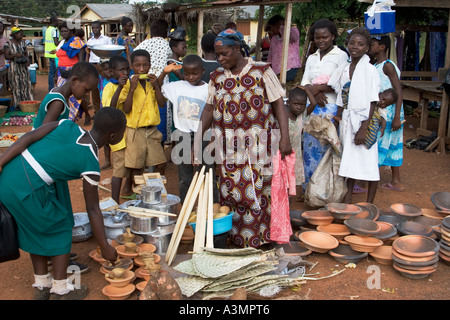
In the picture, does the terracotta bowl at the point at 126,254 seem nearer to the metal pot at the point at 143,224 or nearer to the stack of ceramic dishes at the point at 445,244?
the metal pot at the point at 143,224

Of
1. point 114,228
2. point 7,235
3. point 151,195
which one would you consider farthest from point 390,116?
point 7,235

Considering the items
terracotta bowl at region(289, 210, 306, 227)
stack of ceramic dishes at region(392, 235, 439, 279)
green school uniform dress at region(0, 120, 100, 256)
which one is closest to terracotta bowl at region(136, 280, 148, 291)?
green school uniform dress at region(0, 120, 100, 256)

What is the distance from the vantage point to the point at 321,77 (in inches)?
183

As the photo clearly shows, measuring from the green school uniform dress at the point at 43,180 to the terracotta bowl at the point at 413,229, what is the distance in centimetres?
280

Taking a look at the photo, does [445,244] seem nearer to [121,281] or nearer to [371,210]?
[371,210]

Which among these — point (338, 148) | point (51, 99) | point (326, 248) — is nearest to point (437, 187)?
point (338, 148)

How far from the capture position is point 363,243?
366cm

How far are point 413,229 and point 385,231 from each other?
0.27 m

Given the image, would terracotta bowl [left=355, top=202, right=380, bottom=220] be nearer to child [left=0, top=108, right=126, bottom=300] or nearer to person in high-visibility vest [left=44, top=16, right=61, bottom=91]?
child [left=0, top=108, right=126, bottom=300]

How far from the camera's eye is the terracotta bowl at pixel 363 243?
12.0 feet

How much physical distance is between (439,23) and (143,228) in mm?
10114

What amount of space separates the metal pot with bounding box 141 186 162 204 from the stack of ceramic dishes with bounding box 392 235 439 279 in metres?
2.02

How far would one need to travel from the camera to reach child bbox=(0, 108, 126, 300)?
276 centimetres
